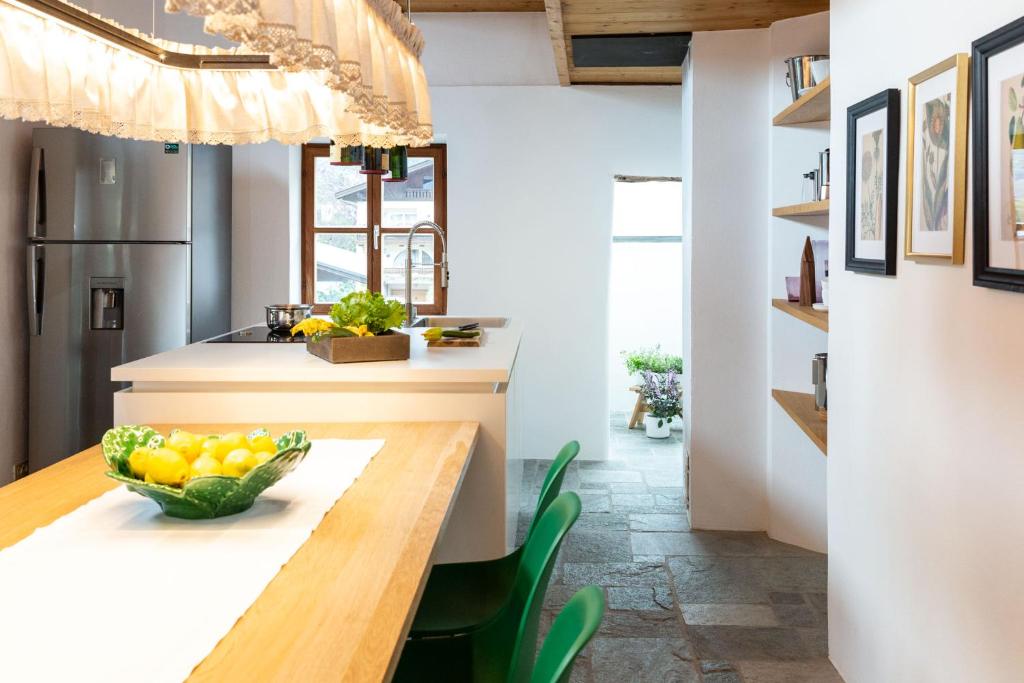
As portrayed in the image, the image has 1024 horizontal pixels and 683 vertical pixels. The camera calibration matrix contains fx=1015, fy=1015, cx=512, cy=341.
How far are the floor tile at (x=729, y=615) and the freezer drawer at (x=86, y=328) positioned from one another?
10.4 ft

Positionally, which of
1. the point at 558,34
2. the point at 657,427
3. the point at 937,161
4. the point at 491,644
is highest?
the point at 558,34

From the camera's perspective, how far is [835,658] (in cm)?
334

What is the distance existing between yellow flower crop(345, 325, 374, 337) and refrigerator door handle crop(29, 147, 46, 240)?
2.57 m

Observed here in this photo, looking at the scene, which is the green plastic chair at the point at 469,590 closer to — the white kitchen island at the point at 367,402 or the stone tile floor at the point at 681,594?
the white kitchen island at the point at 367,402

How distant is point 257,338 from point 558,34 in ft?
6.61

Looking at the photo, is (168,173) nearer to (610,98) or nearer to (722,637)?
(610,98)

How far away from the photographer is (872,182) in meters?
2.89

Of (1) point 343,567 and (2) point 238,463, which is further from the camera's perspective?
(2) point 238,463

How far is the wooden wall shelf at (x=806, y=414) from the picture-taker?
3.71 m

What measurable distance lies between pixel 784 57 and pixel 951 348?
2.81 m

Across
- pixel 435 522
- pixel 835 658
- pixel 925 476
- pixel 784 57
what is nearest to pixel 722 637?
pixel 835 658

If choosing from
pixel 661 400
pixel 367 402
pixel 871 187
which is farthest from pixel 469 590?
pixel 661 400

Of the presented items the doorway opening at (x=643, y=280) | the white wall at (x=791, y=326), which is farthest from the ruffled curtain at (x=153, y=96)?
the doorway opening at (x=643, y=280)

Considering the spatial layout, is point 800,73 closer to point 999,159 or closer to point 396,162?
point 396,162
